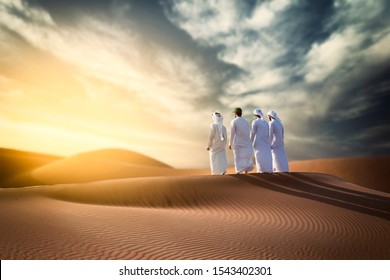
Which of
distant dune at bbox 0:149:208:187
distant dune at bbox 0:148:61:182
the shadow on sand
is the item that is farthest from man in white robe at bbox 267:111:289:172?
distant dune at bbox 0:148:61:182

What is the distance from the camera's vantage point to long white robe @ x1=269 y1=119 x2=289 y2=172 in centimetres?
1507

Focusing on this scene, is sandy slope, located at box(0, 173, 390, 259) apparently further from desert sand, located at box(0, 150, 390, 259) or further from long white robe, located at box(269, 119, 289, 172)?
long white robe, located at box(269, 119, 289, 172)

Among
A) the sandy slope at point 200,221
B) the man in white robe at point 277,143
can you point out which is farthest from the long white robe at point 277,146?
the sandy slope at point 200,221

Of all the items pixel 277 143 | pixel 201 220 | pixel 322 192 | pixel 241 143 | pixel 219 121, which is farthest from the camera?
pixel 219 121

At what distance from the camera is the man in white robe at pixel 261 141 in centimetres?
1456

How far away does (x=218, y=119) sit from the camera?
51.4ft

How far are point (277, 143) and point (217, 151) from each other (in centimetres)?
279

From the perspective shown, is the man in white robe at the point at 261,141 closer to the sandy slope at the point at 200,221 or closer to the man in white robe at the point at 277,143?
the man in white robe at the point at 277,143

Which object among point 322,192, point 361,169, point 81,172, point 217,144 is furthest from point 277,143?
point 81,172

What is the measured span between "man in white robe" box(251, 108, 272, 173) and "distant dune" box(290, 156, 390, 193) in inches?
675

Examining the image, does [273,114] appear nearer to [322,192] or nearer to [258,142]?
[258,142]

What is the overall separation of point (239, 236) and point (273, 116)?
862 centimetres

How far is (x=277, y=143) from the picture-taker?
49.9ft

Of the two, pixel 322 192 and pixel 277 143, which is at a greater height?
pixel 277 143
